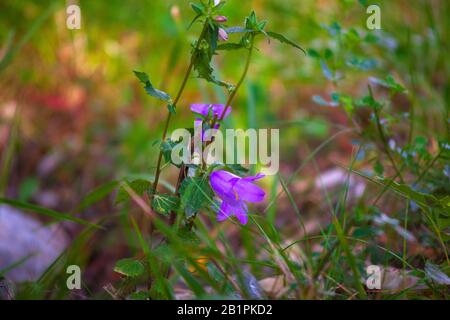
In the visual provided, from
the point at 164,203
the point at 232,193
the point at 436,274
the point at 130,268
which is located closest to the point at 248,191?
the point at 232,193

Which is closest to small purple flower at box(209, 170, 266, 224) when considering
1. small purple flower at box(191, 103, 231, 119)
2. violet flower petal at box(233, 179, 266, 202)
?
violet flower petal at box(233, 179, 266, 202)

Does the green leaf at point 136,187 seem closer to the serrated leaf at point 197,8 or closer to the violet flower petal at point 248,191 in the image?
the violet flower petal at point 248,191

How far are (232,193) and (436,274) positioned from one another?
16.8 inches

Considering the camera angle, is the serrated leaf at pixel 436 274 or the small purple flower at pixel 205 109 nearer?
the serrated leaf at pixel 436 274

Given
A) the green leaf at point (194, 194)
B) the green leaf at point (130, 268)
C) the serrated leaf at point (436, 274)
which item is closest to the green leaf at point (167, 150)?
the green leaf at point (194, 194)

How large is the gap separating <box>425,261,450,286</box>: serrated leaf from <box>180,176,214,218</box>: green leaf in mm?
448

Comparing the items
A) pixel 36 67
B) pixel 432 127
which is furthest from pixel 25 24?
pixel 432 127

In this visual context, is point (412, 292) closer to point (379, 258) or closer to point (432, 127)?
point (379, 258)

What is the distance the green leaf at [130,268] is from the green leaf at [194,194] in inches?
5.5

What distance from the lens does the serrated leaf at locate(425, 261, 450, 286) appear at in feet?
3.39

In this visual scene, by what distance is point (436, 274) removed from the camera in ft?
3.43

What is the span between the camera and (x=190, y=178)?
107 centimetres

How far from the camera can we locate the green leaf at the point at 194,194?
102 cm

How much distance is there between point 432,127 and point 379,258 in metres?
1.01
